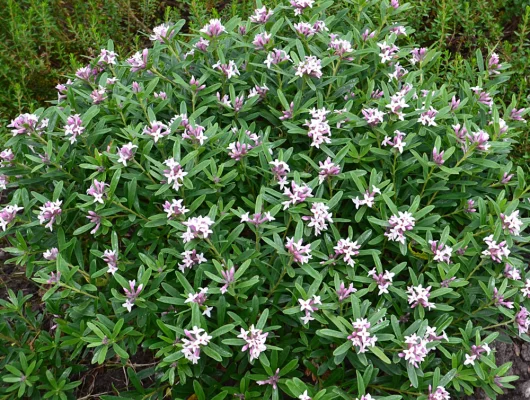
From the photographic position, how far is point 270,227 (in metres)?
2.73

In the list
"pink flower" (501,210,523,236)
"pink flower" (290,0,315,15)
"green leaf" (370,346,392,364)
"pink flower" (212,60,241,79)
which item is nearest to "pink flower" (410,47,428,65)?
"pink flower" (290,0,315,15)

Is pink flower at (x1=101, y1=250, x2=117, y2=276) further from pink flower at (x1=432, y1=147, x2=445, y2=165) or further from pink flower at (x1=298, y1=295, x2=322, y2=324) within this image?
pink flower at (x1=432, y1=147, x2=445, y2=165)

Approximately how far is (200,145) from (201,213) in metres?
0.34

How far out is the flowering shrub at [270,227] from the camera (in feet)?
8.80

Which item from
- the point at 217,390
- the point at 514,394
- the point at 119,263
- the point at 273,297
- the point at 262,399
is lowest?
the point at 514,394

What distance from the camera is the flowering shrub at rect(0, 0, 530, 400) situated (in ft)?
8.80

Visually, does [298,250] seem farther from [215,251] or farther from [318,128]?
[318,128]

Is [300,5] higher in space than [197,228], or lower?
higher

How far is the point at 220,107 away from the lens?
328cm

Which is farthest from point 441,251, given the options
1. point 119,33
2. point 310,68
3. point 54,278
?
point 119,33

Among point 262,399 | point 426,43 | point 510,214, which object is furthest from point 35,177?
point 426,43

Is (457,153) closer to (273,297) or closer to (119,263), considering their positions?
(273,297)

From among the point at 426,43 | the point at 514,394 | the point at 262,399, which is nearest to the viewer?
the point at 262,399

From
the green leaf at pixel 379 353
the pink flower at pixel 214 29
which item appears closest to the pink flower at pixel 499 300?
the green leaf at pixel 379 353
